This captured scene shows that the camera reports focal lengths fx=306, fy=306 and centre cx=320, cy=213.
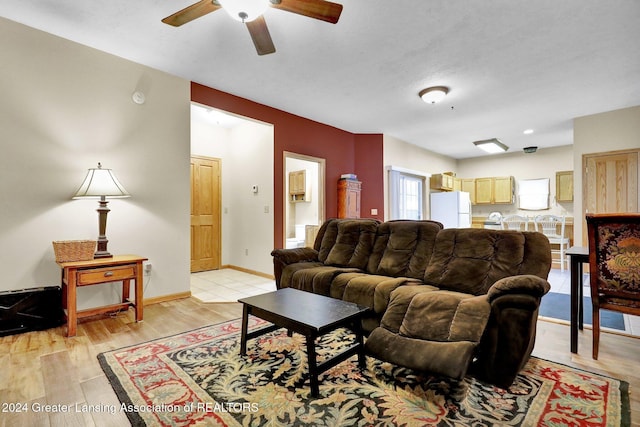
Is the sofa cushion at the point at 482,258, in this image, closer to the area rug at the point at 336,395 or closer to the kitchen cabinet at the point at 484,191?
the area rug at the point at 336,395

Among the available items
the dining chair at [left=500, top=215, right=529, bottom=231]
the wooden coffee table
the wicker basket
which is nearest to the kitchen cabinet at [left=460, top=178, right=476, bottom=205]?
the dining chair at [left=500, top=215, right=529, bottom=231]

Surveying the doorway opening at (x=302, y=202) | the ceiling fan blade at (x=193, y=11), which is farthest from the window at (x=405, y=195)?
the ceiling fan blade at (x=193, y=11)

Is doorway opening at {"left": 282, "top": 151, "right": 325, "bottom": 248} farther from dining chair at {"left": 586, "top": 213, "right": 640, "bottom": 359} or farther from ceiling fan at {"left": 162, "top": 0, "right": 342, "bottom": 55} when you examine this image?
dining chair at {"left": 586, "top": 213, "right": 640, "bottom": 359}

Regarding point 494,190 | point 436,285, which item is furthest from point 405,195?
point 436,285

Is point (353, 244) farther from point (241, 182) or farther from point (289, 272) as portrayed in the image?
point (241, 182)

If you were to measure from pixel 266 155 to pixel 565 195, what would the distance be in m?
6.87

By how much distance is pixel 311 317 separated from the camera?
71.1 inches

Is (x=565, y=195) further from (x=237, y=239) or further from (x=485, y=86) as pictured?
(x=237, y=239)

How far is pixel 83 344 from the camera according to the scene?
242 cm

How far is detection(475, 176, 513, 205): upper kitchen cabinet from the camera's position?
783 cm

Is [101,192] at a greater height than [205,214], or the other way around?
[101,192]

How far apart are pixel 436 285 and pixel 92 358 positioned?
262 centimetres

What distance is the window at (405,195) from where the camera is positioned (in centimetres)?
629

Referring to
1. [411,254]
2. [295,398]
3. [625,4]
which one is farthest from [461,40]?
[295,398]
